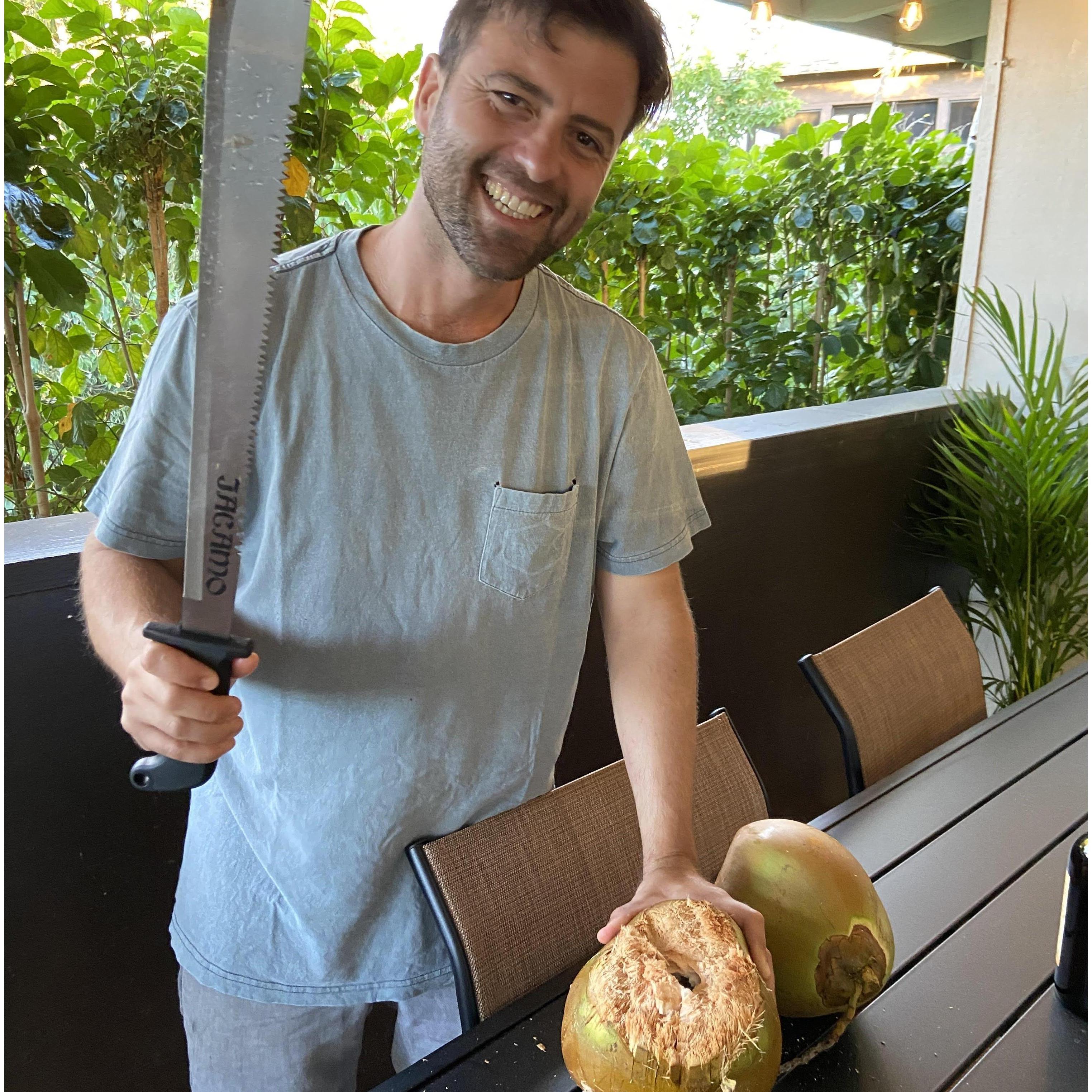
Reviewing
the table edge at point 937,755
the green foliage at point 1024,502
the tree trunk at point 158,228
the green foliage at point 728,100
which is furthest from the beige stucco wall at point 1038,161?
the tree trunk at point 158,228

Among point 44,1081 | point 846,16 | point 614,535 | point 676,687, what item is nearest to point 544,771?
point 676,687

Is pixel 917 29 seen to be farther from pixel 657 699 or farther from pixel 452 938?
pixel 452 938

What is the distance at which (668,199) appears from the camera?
3.29 m

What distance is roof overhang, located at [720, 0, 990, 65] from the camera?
3.68 metres

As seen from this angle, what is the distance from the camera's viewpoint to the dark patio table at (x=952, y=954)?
0.92 metres

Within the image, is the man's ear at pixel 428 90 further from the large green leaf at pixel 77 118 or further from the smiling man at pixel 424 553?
the large green leaf at pixel 77 118

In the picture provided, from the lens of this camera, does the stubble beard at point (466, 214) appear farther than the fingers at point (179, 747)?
Yes

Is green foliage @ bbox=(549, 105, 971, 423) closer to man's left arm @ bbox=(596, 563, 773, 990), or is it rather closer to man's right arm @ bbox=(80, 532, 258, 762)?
man's left arm @ bbox=(596, 563, 773, 990)

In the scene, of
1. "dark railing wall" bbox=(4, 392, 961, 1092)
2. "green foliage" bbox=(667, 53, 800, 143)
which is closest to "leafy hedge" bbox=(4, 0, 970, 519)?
"green foliage" bbox=(667, 53, 800, 143)

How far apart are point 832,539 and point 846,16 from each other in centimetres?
219

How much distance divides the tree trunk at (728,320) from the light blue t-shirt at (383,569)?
2.47 m

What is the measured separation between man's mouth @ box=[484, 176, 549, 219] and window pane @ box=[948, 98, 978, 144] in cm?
365

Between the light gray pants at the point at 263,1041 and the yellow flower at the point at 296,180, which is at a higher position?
the yellow flower at the point at 296,180

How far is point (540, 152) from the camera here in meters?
1.03
